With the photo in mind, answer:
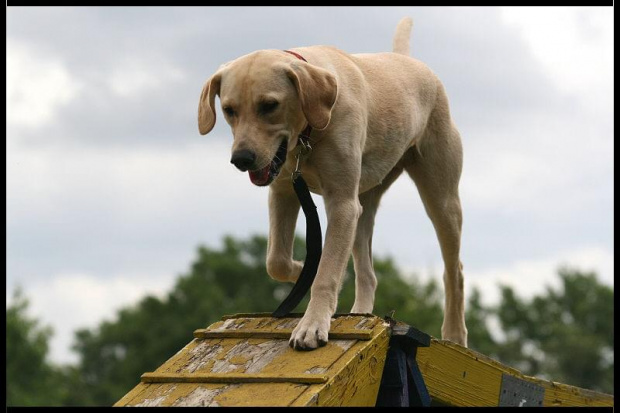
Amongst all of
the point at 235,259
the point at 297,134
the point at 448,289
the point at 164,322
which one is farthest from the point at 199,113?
the point at 235,259

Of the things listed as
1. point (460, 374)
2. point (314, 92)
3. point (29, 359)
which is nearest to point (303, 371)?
point (460, 374)

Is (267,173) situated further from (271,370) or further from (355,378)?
(355,378)

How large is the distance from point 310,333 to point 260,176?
998 mm

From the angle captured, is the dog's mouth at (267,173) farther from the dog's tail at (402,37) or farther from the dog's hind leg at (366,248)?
the dog's tail at (402,37)

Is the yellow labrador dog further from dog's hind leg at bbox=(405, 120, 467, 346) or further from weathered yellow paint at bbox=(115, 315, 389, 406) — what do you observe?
weathered yellow paint at bbox=(115, 315, 389, 406)

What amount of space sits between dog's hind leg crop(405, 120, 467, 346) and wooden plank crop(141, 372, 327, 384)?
9.29ft

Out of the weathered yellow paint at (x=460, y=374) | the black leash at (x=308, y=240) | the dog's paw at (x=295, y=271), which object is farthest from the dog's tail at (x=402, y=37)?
the weathered yellow paint at (x=460, y=374)

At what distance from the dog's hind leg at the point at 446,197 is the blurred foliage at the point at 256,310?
117 ft

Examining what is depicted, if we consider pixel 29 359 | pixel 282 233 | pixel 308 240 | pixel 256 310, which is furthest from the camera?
pixel 29 359

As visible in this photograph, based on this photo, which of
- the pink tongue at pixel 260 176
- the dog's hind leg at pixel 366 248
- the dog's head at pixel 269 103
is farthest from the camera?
the dog's hind leg at pixel 366 248

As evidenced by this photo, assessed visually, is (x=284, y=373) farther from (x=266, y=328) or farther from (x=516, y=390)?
(x=516, y=390)

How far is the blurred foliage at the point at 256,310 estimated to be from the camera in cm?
5003

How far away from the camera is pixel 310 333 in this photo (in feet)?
22.3

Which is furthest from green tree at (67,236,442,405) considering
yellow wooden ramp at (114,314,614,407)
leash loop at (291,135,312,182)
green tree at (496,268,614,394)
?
leash loop at (291,135,312,182)
